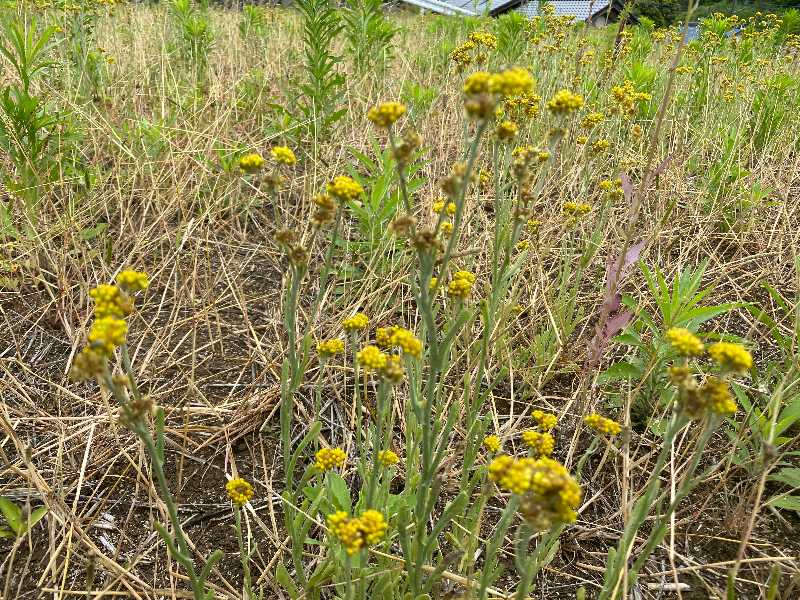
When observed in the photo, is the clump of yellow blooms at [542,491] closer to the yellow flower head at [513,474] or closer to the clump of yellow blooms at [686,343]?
the yellow flower head at [513,474]

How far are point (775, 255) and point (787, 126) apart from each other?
4.30 feet

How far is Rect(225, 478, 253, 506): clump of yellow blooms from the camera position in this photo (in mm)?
1045

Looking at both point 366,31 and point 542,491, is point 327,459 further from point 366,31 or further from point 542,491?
point 366,31

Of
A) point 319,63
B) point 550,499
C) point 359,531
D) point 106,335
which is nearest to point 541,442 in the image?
point 550,499

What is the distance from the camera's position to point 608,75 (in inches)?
128

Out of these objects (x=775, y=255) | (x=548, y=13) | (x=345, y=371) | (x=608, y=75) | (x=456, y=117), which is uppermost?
(x=548, y=13)

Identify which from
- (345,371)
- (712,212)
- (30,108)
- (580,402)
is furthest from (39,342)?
(712,212)

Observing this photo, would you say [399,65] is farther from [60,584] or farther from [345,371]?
[60,584]

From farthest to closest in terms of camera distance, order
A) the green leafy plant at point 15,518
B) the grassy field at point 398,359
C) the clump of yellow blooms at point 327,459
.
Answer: the green leafy plant at point 15,518
the clump of yellow blooms at point 327,459
the grassy field at point 398,359

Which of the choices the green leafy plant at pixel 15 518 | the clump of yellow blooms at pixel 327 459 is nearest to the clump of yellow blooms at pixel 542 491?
the clump of yellow blooms at pixel 327 459

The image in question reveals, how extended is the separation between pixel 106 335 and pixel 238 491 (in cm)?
45

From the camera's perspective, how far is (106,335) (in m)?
0.77

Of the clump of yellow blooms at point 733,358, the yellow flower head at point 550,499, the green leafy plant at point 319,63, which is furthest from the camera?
the green leafy plant at point 319,63

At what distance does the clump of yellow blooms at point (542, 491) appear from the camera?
0.75 metres
